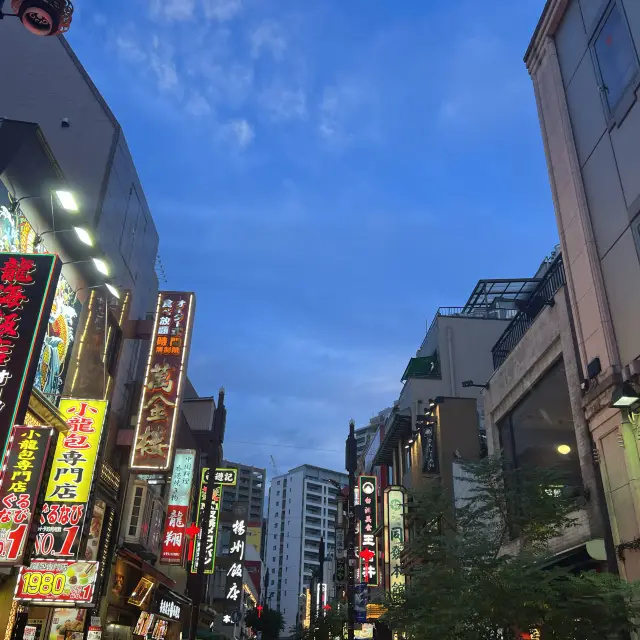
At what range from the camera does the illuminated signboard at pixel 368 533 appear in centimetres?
3788

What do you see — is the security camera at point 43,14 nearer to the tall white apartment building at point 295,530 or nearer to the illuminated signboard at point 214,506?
the illuminated signboard at point 214,506

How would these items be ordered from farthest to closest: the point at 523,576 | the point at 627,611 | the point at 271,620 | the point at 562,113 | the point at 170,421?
the point at 271,620 < the point at 170,421 < the point at 562,113 < the point at 523,576 < the point at 627,611

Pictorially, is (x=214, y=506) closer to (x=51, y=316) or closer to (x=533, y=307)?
(x=51, y=316)

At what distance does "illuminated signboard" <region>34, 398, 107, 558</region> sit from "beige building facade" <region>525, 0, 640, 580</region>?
42.6 feet

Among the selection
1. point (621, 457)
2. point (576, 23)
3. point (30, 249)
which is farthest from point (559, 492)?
point (30, 249)

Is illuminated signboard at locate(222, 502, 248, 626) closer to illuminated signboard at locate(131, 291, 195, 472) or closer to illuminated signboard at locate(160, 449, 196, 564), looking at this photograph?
illuminated signboard at locate(160, 449, 196, 564)

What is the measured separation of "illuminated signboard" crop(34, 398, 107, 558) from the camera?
1527 centimetres

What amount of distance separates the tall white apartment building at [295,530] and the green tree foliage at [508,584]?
140 metres

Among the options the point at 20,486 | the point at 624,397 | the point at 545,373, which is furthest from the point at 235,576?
the point at 624,397

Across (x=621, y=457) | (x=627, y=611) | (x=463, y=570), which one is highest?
(x=621, y=457)

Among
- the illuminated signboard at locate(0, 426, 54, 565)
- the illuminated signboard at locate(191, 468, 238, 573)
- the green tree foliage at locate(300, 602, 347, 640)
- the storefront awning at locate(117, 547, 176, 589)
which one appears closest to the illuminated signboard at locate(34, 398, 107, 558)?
the illuminated signboard at locate(0, 426, 54, 565)

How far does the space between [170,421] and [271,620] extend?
311 feet

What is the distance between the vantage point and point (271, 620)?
105m

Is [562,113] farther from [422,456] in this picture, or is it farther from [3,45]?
[422,456]
